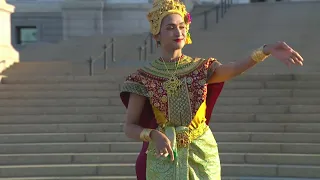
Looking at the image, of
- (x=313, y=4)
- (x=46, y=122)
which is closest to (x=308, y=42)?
(x=313, y=4)

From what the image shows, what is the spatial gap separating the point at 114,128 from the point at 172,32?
6276 mm

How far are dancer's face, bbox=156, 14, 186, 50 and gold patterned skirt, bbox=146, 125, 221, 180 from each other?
1.71ft

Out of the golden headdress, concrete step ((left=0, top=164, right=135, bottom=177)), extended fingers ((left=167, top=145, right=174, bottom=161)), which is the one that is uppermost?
the golden headdress

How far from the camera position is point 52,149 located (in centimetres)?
916

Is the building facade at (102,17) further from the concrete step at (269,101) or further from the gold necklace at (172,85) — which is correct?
the gold necklace at (172,85)

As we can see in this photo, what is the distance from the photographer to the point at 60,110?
34.6 ft

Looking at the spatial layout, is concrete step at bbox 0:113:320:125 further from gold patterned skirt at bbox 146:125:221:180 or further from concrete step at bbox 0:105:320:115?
gold patterned skirt at bbox 146:125:221:180

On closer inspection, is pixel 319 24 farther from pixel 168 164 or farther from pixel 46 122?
pixel 168 164

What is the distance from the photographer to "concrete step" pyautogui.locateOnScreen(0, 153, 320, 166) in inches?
333

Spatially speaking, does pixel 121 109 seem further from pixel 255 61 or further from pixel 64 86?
pixel 255 61

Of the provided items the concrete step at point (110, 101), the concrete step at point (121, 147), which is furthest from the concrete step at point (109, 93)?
the concrete step at point (121, 147)

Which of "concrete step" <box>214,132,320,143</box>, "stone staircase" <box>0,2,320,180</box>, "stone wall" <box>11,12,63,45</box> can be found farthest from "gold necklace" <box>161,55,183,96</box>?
"stone wall" <box>11,12,63,45</box>

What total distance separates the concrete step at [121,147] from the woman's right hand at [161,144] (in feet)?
18.5

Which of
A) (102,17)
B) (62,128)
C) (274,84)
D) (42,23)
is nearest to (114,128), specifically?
(62,128)
